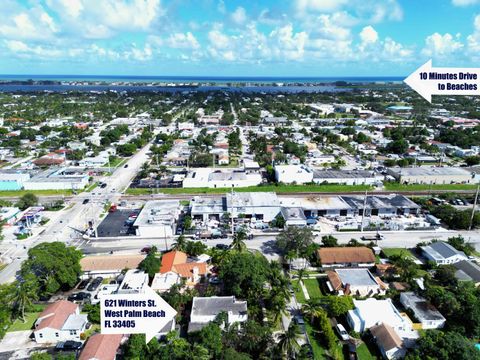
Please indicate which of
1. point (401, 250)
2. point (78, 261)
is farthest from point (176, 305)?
point (401, 250)

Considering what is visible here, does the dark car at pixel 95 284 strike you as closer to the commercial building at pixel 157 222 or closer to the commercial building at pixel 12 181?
the commercial building at pixel 157 222

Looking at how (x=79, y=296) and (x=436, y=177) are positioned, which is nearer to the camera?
(x=79, y=296)

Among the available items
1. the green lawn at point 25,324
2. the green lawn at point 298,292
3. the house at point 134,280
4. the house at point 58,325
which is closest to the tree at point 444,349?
the green lawn at point 298,292

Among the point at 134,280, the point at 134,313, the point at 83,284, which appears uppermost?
the point at 134,313

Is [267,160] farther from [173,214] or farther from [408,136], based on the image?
[408,136]

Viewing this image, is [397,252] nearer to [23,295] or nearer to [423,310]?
[423,310]

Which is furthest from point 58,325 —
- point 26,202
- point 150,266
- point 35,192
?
point 35,192
